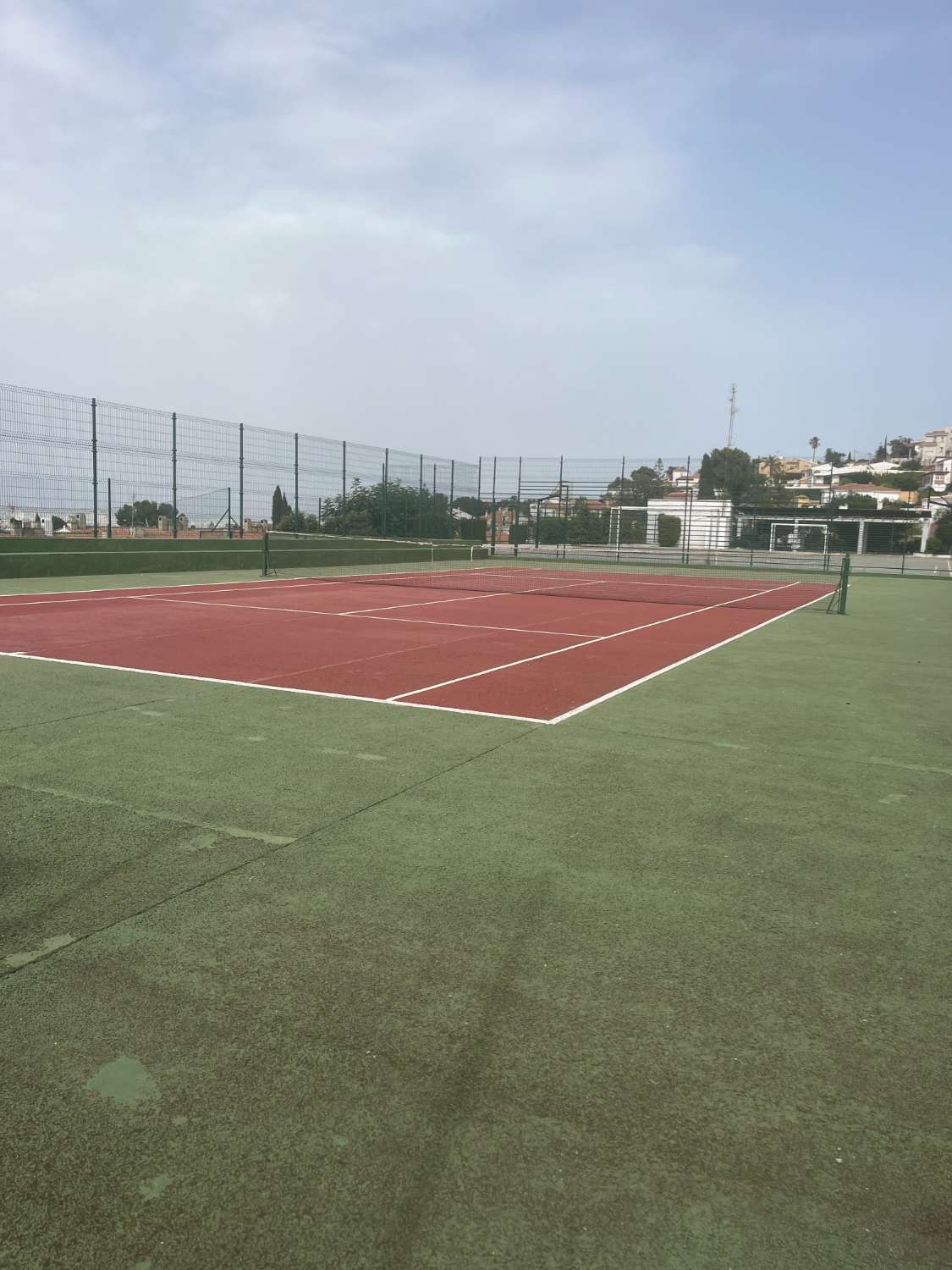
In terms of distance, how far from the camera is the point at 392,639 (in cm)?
1133

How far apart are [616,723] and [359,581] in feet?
53.5

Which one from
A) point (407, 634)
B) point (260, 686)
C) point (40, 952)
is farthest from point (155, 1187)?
point (407, 634)

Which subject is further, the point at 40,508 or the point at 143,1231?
the point at 40,508

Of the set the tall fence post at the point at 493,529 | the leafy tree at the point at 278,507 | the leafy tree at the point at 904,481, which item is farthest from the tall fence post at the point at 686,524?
the leafy tree at the point at 904,481

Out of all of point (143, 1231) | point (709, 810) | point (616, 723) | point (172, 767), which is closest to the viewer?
point (143, 1231)

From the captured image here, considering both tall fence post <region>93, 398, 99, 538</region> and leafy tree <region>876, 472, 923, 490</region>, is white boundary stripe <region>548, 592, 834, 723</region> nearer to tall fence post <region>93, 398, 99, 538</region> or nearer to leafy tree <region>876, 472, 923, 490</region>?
tall fence post <region>93, 398, 99, 538</region>

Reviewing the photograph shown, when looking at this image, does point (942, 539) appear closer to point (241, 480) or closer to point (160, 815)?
point (241, 480)

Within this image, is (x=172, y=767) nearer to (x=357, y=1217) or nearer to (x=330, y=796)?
(x=330, y=796)

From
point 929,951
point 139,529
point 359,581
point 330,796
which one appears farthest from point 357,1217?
point 139,529

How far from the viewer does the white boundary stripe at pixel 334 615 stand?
12.7 m

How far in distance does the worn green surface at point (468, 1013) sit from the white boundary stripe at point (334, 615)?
706 centimetres

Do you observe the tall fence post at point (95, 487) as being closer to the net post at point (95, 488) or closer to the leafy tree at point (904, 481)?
the net post at point (95, 488)

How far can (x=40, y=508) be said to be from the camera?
2138 centimetres

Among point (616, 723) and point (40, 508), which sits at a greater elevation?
point (40, 508)
